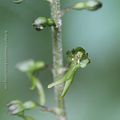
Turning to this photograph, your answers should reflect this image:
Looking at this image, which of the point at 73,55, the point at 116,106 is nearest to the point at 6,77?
the point at 116,106

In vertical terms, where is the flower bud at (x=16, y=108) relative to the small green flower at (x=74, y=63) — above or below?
below

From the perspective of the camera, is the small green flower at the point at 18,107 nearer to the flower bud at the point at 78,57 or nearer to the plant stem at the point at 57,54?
the plant stem at the point at 57,54

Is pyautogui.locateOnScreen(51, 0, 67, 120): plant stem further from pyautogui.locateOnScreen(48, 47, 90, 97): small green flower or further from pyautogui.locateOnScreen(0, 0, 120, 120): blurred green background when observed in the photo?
pyautogui.locateOnScreen(0, 0, 120, 120): blurred green background

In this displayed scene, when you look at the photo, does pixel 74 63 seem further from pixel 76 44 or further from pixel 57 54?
pixel 76 44

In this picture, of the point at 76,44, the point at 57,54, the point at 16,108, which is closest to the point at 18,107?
the point at 16,108

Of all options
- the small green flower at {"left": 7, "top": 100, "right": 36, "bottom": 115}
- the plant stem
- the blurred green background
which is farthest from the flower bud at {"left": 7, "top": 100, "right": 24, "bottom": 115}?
the blurred green background

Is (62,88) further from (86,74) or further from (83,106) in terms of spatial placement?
(86,74)

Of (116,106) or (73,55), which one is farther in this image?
(116,106)

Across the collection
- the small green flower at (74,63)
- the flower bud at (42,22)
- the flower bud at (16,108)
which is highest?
the flower bud at (42,22)

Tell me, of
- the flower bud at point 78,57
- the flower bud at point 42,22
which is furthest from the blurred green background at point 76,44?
the flower bud at point 42,22
